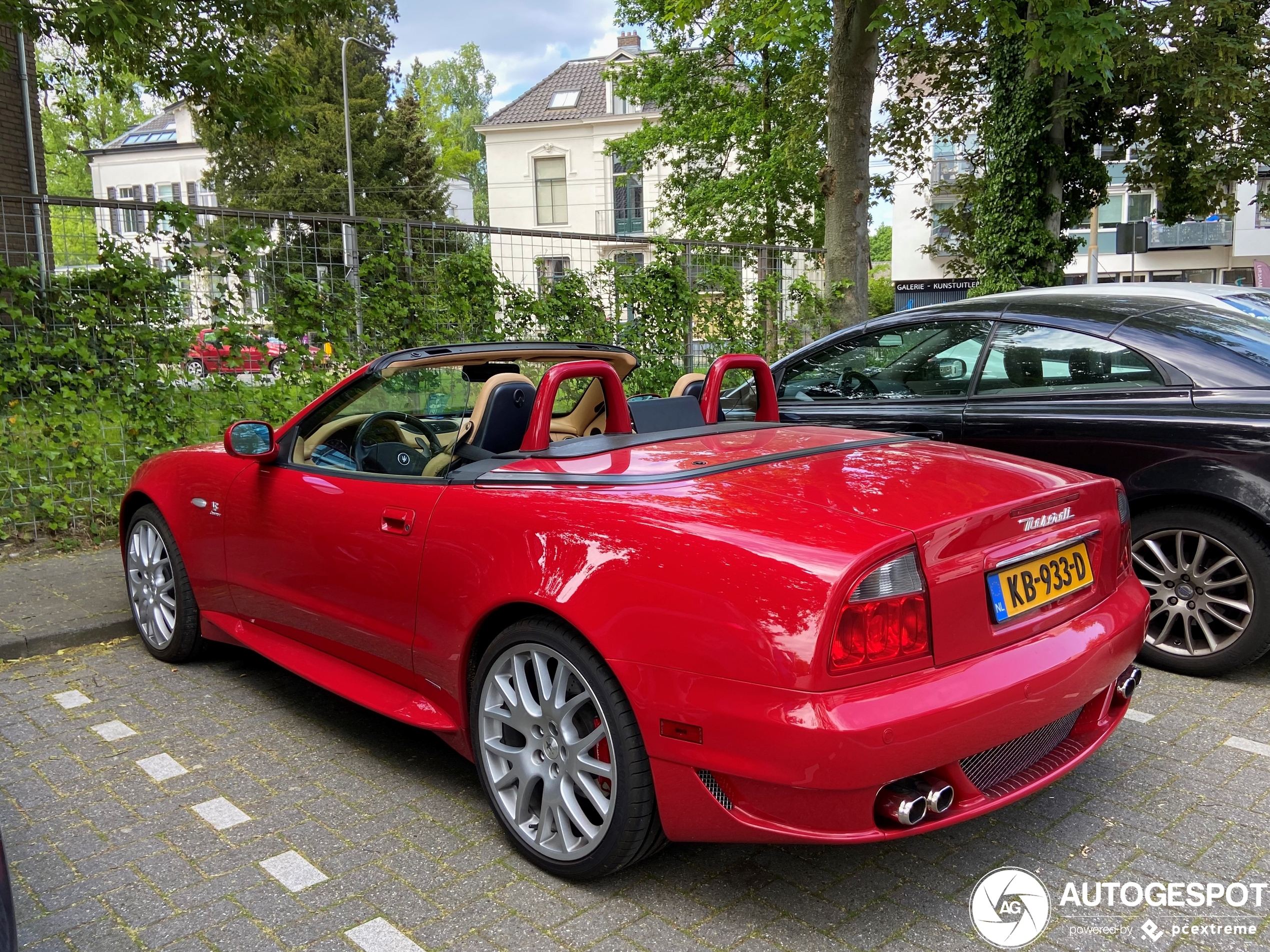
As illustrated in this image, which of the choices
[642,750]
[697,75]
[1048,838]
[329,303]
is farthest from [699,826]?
[697,75]

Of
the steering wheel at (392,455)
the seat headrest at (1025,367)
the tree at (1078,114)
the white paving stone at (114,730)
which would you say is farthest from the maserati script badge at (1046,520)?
the tree at (1078,114)

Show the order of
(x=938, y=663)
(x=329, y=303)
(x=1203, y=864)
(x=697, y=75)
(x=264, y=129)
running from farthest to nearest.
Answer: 1. (x=697, y=75)
2. (x=264, y=129)
3. (x=329, y=303)
4. (x=1203, y=864)
5. (x=938, y=663)

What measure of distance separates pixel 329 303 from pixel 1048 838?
694cm

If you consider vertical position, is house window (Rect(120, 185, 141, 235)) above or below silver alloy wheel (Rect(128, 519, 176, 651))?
above

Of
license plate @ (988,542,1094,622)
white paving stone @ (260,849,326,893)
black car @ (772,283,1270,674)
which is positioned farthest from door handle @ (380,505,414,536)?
black car @ (772,283,1270,674)

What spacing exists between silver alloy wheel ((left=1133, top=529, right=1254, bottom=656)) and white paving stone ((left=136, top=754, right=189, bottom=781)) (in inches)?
153

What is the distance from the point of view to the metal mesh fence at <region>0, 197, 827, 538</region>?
22.1ft

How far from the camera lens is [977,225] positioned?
60.5 feet

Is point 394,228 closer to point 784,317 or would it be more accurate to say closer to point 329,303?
point 329,303

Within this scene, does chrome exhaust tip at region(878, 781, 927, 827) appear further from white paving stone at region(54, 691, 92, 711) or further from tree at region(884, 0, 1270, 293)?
tree at region(884, 0, 1270, 293)

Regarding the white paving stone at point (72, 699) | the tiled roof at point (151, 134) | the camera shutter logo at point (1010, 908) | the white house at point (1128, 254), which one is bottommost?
the white paving stone at point (72, 699)

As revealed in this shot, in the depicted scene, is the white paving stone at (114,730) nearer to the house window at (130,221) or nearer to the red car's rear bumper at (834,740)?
the red car's rear bumper at (834,740)

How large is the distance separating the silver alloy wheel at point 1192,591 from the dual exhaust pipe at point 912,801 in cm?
228

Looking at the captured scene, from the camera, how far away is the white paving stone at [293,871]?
2729 millimetres
